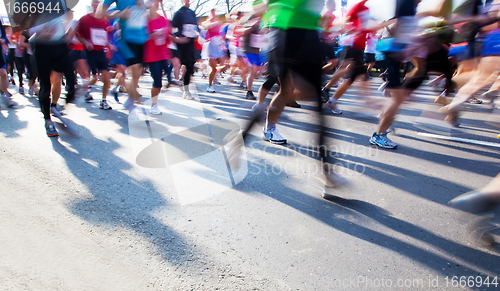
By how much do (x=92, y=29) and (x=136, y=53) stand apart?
52.4 inches

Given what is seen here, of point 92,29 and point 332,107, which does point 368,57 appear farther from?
point 92,29

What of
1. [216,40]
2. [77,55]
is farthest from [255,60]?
[77,55]

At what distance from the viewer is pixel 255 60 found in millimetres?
6602

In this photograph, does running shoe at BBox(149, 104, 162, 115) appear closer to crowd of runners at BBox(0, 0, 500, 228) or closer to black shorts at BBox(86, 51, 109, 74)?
crowd of runners at BBox(0, 0, 500, 228)

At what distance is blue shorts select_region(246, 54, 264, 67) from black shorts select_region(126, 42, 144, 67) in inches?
104

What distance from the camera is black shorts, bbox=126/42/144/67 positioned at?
4398 millimetres

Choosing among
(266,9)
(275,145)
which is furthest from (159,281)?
(275,145)

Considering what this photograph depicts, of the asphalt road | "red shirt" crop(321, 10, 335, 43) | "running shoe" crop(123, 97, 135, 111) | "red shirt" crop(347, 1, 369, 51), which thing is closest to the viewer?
the asphalt road

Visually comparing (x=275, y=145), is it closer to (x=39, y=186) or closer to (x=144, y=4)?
A: (x=39, y=186)

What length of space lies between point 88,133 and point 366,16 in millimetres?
3957

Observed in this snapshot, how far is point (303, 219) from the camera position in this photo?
223 centimetres

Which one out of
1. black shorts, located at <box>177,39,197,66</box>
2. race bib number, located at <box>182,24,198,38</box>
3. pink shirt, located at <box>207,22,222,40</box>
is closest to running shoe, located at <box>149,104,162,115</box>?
black shorts, located at <box>177,39,197,66</box>

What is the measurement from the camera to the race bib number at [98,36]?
5.11 meters

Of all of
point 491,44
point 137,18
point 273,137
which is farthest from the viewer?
point 137,18
